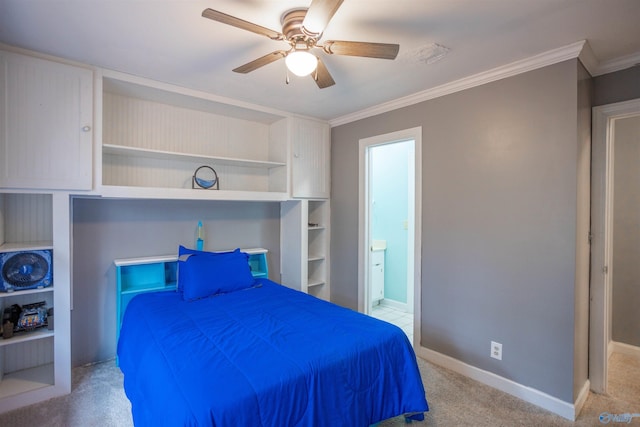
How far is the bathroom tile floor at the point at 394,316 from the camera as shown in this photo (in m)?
3.75

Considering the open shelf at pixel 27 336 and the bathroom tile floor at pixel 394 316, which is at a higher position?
the open shelf at pixel 27 336

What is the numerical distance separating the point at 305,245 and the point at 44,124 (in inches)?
92.8

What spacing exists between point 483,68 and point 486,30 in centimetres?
57

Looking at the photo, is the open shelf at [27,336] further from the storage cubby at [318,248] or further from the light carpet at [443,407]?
the storage cubby at [318,248]

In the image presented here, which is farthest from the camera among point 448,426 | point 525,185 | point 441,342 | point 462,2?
point 441,342

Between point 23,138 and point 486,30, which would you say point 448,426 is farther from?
point 23,138

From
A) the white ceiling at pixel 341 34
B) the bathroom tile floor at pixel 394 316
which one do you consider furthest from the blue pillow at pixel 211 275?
the bathroom tile floor at pixel 394 316

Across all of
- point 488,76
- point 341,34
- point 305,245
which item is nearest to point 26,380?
point 305,245

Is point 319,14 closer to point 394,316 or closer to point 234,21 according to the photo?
point 234,21

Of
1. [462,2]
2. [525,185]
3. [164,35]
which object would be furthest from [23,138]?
[525,185]

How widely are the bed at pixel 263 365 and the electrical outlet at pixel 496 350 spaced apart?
2.80ft

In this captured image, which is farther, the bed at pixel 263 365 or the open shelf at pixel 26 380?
the open shelf at pixel 26 380

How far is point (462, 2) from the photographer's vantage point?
159 cm

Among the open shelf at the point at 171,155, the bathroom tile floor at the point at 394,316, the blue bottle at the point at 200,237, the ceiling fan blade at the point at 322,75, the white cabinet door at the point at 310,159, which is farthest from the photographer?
the bathroom tile floor at the point at 394,316
